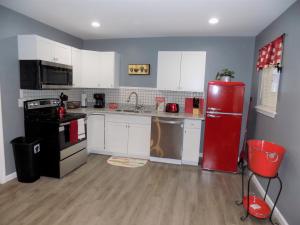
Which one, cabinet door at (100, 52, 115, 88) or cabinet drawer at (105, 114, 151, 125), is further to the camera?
cabinet door at (100, 52, 115, 88)

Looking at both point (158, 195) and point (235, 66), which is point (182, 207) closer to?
point (158, 195)

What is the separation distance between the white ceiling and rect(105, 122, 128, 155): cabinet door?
188cm

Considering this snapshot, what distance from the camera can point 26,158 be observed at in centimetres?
288

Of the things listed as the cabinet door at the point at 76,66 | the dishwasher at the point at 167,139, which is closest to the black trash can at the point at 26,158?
the cabinet door at the point at 76,66

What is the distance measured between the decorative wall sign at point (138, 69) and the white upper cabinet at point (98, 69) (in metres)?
0.35

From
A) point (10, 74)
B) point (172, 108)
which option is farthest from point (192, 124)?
point (10, 74)

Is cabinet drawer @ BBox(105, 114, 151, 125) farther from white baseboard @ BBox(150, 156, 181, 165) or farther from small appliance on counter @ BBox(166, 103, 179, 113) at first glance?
white baseboard @ BBox(150, 156, 181, 165)

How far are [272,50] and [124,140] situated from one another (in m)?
2.96

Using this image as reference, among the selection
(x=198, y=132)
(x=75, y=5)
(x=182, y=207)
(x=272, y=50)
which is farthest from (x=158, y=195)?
(x=75, y=5)

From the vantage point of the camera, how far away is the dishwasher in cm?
374

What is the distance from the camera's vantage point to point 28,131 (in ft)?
10.4

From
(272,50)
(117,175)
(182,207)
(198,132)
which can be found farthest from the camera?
(198,132)

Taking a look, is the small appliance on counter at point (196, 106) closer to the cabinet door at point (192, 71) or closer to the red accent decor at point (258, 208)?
the cabinet door at point (192, 71)

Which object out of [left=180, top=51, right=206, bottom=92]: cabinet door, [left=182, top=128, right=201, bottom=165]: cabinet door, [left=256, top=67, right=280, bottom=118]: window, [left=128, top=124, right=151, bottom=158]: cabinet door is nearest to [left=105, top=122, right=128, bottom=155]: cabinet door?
[left=128, top=124, right=151, bottom=158]: cabinet door
